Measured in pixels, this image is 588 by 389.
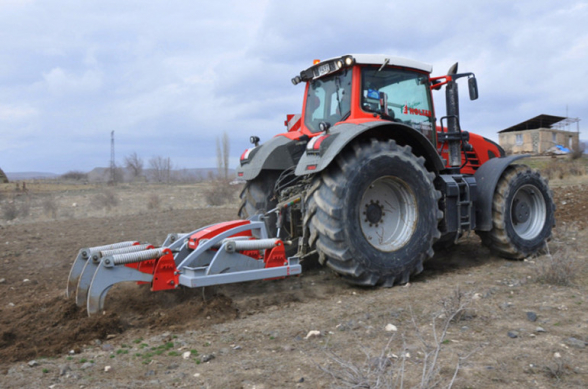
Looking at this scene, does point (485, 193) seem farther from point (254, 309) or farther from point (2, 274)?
point (2, 274)

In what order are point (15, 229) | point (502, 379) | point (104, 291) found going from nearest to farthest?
point (502, 379) < point (104, 291) < point (15, 229)

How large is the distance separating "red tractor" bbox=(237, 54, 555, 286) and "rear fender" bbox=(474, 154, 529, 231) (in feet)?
0.04

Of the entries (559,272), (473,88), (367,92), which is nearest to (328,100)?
(367,92)

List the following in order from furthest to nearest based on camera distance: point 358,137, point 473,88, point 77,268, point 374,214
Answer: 1. point 473,88
2. point 374,214
3. point 358,137
4. point 77,268

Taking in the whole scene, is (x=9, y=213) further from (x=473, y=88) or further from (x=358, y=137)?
(x=473, y=88)

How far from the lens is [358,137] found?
16.8ft

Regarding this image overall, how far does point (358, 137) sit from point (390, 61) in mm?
1201

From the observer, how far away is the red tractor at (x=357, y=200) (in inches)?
176

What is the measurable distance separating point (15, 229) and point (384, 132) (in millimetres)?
7840

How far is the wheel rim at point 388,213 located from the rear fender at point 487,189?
1.34 metres

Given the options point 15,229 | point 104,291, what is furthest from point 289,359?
point 15,229

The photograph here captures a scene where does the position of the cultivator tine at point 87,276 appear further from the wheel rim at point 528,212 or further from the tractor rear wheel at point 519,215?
the wheel rim at point 528,212

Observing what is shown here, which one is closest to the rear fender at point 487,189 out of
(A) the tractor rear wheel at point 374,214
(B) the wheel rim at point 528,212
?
(B) the wheel rim at point 528,212

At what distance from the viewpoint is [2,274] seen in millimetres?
6191
